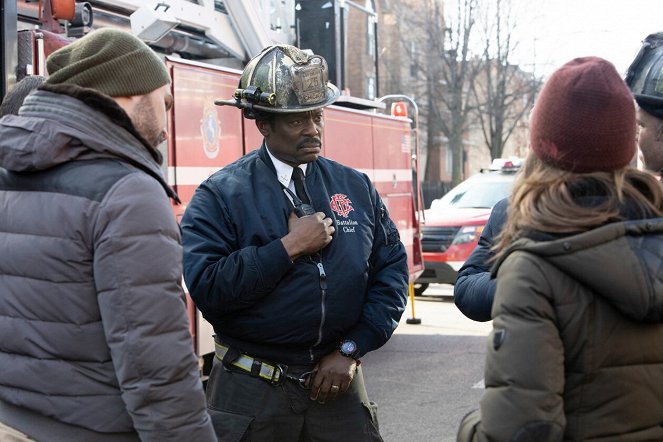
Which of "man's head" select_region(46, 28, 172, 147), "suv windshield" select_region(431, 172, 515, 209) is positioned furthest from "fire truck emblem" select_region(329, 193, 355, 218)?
"suv windshield" select_region(431, 172, 515, 209)

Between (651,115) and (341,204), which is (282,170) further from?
(651,115)

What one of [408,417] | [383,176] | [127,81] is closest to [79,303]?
[127,81]

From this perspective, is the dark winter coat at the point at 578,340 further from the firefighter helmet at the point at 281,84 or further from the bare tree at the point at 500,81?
the bare tree at the point at 500,81

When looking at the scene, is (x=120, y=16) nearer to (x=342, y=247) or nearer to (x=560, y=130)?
(x=342, y=247)

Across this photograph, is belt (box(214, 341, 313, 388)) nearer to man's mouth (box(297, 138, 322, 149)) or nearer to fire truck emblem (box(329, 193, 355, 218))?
fire truck emblem (box(329, 193, 355, 218))

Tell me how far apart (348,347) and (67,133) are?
1.32 m

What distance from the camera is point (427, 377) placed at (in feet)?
27.9

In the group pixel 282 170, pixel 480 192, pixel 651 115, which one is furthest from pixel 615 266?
pixel 480 192

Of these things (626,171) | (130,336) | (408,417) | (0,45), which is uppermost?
(0,45)

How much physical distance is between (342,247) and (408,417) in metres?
4.05

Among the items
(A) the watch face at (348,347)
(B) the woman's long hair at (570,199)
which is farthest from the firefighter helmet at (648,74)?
(A) the watch face at (348,347)

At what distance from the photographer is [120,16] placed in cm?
606

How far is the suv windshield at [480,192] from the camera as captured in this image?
14422 mm

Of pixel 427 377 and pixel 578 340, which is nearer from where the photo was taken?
pixel 578 340
